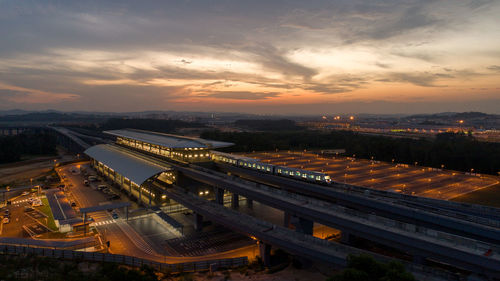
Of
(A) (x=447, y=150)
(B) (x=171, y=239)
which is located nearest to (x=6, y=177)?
(B) (x=171, y=239)

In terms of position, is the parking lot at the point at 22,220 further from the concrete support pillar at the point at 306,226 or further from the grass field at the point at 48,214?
the concrete support pillar at the point at 306,226

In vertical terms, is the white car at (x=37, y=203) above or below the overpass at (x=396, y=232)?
below

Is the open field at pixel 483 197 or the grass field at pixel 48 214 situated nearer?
the grass field at pixel 48 214

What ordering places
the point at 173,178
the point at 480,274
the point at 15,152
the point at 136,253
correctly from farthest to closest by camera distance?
the point at 15,152
the point at 173,178
the point at 136,253
the point at 480,274

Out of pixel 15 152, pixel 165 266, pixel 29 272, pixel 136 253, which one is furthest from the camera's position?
pixel 15 152

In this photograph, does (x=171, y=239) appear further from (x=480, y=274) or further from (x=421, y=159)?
(x=421, y=159)

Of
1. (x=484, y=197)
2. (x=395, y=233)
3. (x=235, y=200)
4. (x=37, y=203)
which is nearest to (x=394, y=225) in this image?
(x=395, y=233)

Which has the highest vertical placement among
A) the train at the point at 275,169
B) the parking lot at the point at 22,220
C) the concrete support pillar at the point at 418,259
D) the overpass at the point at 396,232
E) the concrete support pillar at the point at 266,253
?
the train at the point at 275,169

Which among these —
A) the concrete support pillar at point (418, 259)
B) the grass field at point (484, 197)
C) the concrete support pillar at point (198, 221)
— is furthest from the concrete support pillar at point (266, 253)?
the grass field at point (484, 197)
